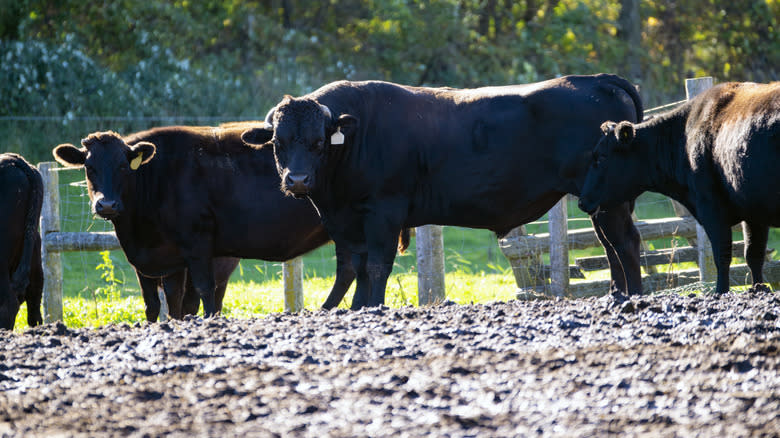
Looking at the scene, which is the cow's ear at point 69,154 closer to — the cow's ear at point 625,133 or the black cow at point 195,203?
the black cow at point 195,203

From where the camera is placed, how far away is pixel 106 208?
784cm

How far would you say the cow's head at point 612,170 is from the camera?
7.71 meters

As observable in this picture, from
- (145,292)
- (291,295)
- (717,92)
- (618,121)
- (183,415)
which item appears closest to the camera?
(183,415)

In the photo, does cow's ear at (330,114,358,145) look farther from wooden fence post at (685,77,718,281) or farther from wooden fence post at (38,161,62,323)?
wooden fence post at (38,161,62,323)

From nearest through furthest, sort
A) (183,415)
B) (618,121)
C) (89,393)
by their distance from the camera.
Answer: (183,415), (89,393), (618,121)

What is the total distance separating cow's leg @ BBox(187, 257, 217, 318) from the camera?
830 cm

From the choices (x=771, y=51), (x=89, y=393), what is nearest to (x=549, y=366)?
(x=89, y=393)

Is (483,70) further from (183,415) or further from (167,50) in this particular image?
(183,415)

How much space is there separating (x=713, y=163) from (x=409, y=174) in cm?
244

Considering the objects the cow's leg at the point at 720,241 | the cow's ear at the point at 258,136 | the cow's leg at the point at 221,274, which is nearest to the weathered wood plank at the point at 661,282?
the cow's leg at the point at 720,241

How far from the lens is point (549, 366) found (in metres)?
4.48

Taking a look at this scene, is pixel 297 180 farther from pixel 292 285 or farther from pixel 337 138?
pixel 292 285

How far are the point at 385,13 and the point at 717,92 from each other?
15.7m

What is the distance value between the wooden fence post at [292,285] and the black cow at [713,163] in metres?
3.26
